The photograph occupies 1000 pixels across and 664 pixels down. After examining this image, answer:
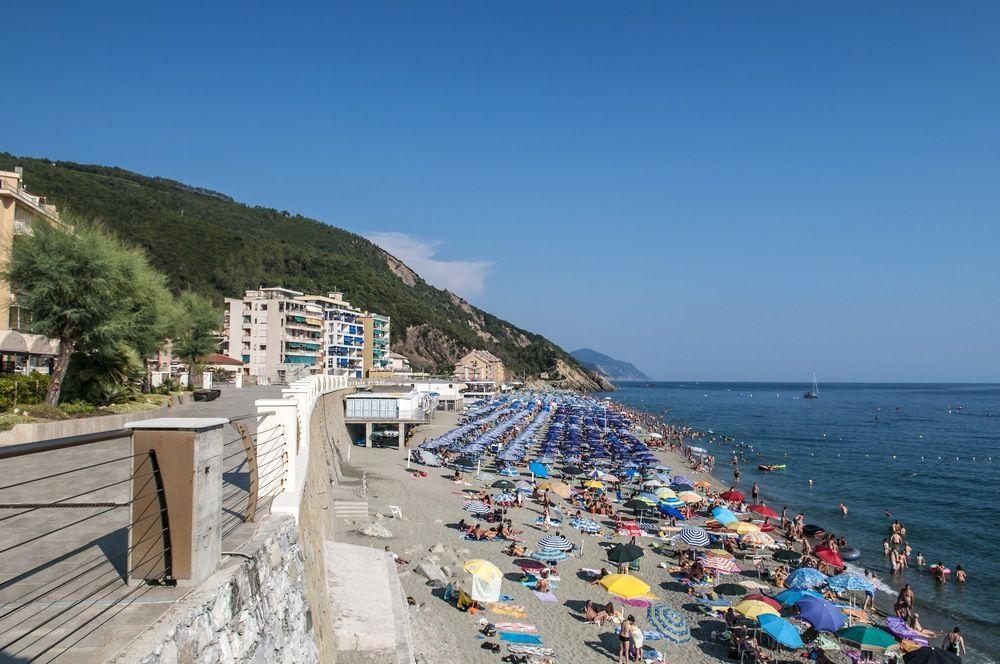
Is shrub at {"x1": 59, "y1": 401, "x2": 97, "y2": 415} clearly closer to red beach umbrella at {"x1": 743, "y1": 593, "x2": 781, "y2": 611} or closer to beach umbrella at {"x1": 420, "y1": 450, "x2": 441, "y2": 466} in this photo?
red beach umbrella at {"x1": 743, "y1": 593, "x2": 781, "y2": 611}

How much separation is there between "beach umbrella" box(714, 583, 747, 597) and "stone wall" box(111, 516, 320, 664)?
13.5 meters

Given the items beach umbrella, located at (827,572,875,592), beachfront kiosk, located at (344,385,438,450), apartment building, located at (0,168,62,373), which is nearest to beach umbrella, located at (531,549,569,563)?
beach umbrella, located at (827,572,875,592)

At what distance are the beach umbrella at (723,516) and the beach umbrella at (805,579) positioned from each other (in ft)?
18.3

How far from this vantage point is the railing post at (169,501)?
12.7 ft

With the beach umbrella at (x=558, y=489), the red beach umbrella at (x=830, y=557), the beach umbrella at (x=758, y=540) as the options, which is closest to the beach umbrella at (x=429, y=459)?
the beach umbrella at (x=558, y=489)

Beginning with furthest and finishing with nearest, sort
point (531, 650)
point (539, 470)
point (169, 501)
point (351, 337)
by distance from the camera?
point (351, 337) → point (539, 470) → point (531, 650) → point (169, 501)

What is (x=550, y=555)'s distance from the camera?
760 inches

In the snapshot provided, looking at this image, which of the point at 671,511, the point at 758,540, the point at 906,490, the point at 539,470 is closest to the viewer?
the point at 758,540

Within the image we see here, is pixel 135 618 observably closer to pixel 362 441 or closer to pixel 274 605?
pixel 274 605

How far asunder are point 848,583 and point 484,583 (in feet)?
34.0

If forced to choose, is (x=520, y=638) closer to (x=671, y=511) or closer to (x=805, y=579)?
(x=805, y=579)

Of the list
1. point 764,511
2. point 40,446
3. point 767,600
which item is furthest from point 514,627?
point 764,511

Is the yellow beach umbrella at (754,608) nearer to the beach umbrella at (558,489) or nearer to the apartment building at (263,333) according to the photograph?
the beach umbrella at (558,489)

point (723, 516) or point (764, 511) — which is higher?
point (723, 516)
